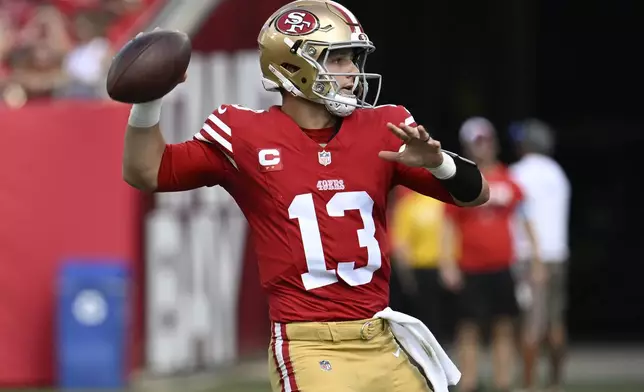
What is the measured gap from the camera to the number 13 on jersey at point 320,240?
434cm

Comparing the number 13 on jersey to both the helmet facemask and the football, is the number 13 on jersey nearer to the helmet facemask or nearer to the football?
the helmet facemask

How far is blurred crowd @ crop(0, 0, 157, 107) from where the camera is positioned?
37.2ft

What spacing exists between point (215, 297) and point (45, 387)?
1.59m

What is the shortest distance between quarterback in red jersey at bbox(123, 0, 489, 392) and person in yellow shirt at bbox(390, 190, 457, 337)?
5.29 meters

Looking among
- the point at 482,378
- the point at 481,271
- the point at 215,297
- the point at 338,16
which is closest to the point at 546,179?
the point at 481,271

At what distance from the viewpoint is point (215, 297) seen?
11.4 m

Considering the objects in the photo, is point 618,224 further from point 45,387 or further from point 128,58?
point 128,58

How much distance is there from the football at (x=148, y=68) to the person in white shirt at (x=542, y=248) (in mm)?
5658

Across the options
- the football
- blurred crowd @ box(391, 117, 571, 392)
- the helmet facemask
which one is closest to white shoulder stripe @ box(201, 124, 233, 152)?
the football

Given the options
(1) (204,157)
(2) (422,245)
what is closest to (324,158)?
(1) (204,157)

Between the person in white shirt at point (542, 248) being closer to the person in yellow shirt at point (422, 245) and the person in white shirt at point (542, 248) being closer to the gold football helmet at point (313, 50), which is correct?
the person in yellow shirt at point (422, 245)

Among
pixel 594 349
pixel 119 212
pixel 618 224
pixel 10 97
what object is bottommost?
pixel 594 349

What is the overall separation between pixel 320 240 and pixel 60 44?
793 centimetres

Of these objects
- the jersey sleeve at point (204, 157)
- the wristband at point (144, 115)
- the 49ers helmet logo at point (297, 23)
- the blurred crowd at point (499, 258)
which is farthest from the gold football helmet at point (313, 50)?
the blurred crowd at point (499, 258)
